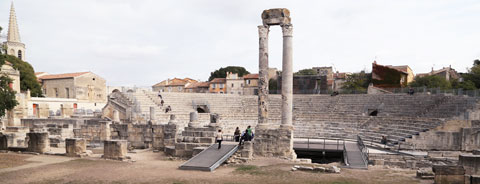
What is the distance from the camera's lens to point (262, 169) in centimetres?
1174

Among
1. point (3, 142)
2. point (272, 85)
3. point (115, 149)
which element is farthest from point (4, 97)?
point (272, 85)

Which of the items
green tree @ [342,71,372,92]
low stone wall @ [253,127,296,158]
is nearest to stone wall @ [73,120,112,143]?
low stone wall @ [253,127,296,158]

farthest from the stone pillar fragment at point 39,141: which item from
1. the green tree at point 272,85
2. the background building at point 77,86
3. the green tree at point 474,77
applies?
the green tree at point 272,85

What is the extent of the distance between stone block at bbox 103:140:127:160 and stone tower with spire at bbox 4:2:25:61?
58221 millimetres

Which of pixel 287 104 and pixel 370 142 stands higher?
pixel 287 104

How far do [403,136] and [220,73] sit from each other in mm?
52095

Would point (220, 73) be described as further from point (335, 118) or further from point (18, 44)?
point (335, 118)

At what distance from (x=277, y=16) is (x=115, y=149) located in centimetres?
930

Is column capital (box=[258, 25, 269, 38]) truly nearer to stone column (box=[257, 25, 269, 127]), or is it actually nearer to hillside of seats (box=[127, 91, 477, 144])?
stone column (box=[257, 25, 269, 127])

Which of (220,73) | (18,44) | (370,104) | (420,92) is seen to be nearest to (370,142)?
(370,104)

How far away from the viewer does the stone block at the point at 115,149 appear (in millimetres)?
13766

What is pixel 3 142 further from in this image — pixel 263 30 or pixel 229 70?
pixel 229 70

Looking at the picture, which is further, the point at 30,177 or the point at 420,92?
the point at 420,92

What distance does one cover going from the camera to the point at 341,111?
2980 centimetres
